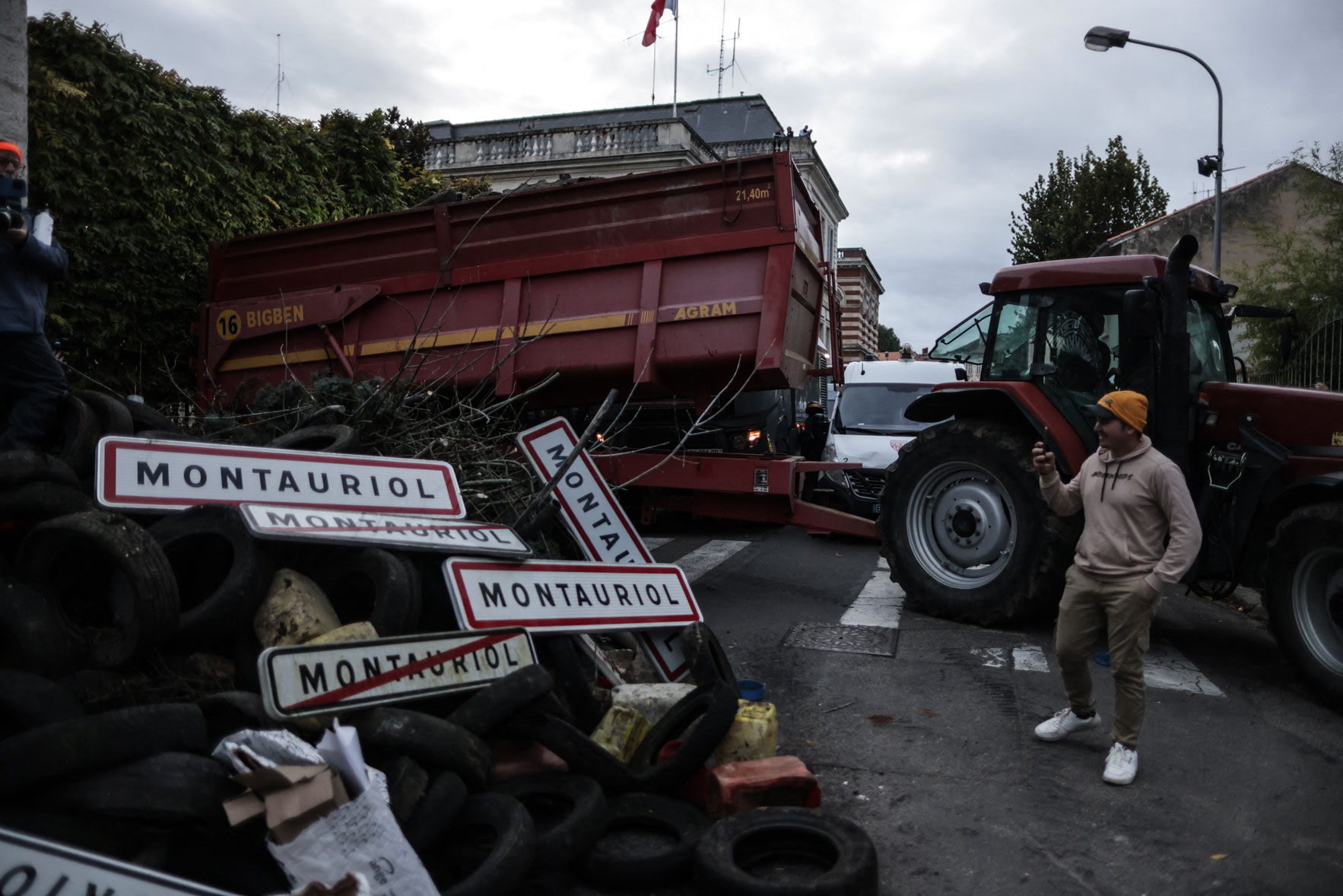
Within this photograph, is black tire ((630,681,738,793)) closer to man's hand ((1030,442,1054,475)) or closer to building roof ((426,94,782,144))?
man's hand ((1030,442,1054,475))

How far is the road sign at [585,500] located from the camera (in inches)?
205

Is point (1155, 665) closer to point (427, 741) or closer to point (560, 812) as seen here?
point (560, 812)

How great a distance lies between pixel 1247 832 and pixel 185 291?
34.0ft

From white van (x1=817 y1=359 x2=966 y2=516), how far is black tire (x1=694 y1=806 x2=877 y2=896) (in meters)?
7.25

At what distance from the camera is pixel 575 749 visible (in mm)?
3244

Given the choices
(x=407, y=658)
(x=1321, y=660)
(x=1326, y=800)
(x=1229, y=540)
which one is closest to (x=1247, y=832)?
(x=1326, y=800)

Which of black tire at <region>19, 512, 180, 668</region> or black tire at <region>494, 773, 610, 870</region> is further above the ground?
black tire at <region>19, 512, 180, 668</region>

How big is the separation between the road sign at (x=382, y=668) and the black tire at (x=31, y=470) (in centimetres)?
161

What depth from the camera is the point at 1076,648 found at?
425 centimetres

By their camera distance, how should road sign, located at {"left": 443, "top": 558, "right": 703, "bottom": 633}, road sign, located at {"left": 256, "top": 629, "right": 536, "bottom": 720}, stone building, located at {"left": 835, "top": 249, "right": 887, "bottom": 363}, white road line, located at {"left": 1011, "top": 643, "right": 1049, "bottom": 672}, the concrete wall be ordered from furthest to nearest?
1. stone building, located at {"left": 835, "top": 249, "right": 887, "bottom": 363}
2. the concrete wall
3. white road line, located at {"left": 1011, "top": 643, "right": 1049, "bottom": 672}
4. road sign, located at {"left": 443, "top": 558, "right": 703, "bottom": 633}
5. road sign, located at {"left": 256, "top": 629, "right": 536, "bottom": 720}

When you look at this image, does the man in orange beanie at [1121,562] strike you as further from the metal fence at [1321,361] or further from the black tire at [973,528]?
the metal fence at [1321,361]

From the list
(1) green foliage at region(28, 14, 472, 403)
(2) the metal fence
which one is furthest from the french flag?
(2) the metal fence

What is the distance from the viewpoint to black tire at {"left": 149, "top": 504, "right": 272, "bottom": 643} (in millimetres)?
3379

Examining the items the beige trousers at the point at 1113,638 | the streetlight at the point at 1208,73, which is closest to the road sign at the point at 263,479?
the beige trousers at the point at 1113,638
